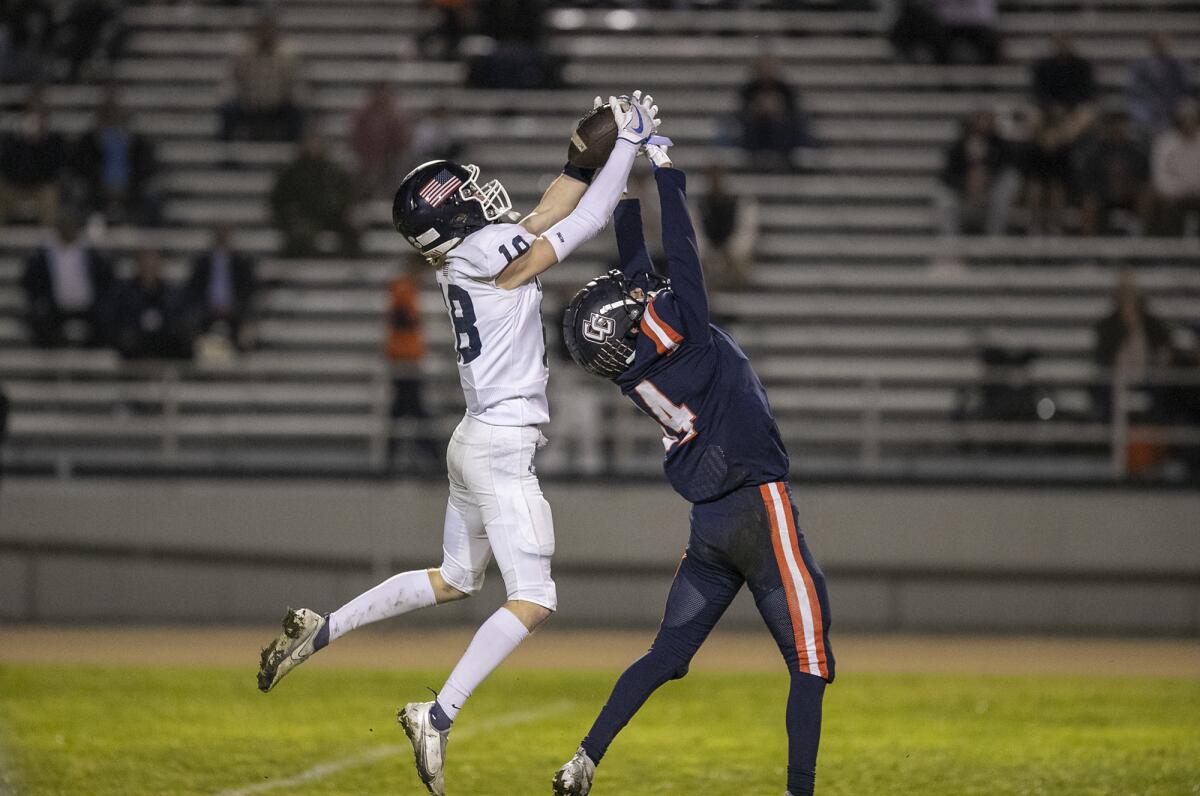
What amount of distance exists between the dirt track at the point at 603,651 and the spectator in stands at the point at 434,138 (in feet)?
14.8

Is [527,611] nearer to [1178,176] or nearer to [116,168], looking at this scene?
[1178,176]

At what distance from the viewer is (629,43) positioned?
16.7m

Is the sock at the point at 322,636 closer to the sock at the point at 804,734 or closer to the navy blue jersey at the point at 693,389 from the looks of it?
the navy blue jersey at the point at 693,389

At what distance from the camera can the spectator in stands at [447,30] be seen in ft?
54.1

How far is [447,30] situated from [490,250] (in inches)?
437

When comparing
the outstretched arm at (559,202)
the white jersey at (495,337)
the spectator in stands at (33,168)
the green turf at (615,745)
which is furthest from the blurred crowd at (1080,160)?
the white jersey at (495,337)

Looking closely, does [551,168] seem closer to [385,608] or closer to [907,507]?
[907,507]

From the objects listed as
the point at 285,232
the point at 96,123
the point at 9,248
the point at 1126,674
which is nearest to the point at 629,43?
the point at 285,232

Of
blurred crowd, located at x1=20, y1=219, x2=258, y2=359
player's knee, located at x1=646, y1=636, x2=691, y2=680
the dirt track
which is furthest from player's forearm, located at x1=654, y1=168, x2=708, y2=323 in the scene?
blurred crowd, located at x1=20, y1=219, x2=258, y2=359

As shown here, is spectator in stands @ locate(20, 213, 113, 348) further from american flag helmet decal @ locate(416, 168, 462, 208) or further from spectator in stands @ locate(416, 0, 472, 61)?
american flag helmet decal @ locate(416, 168, 462, 208)

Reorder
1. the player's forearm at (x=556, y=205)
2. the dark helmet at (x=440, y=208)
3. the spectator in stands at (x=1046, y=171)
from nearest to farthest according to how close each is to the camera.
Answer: the dark helmet at (x=440, y=208)
the player's forearm at (x=556, y=205)
the spectator in stands at (x=1046, y=171)

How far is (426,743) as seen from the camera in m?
5.84

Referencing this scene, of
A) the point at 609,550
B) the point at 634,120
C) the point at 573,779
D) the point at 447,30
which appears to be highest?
the point at 447,30

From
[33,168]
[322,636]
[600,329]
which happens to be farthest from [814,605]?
[33,168]
